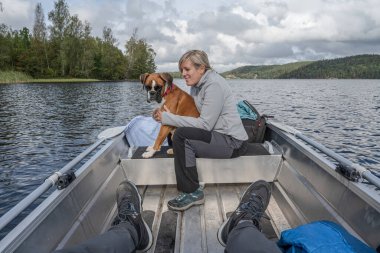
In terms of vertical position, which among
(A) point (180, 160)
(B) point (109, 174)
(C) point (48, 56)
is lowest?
(B) point (109, 174)

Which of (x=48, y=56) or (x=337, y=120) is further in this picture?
(x=48, y=56)

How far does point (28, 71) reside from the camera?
74.8 m

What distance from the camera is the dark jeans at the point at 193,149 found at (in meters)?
3.77

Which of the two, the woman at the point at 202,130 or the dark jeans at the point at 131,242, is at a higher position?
the woman at the point at 202,130

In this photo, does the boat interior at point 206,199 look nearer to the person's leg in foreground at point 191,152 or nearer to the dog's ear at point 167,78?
the person's leg in foreground at point 191,152

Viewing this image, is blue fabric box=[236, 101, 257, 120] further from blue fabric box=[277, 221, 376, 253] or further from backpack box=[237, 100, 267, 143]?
blue fabric box=[277, 221, 376, 253]

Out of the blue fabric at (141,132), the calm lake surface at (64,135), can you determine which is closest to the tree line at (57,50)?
the calm lake surface at (64,135)

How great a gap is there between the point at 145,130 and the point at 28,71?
263 feet

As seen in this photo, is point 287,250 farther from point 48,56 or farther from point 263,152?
point 48,56

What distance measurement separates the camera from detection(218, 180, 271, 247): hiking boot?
8.91 feet

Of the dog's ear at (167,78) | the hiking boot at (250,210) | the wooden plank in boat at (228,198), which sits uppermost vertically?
the dog's ear at (167,78)

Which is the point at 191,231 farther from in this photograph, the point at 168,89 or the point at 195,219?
the point at 168,89

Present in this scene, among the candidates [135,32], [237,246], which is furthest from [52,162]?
[135,32]

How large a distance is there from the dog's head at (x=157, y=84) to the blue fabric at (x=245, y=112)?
168cm
